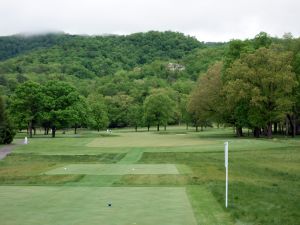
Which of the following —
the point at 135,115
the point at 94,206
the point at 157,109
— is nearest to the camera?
the point at 94,206

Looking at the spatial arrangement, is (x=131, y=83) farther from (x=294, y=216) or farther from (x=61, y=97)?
(x=294, y=216)

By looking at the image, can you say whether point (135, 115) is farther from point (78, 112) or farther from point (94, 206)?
point (94, 206)

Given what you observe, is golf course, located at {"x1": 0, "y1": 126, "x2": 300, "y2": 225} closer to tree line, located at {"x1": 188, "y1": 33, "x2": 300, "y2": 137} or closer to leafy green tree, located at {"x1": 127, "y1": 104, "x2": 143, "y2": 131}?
tree line, located at {"x1": 188, "y1": 33, "x2": 300, "y2": 137}

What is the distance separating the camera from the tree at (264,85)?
227 ft

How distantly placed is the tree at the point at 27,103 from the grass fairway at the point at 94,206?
2479 inches

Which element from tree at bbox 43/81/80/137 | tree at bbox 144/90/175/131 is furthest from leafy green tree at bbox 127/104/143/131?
tree at bbox 43/81/80/137

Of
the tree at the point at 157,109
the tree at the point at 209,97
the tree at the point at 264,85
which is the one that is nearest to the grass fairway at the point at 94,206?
the tree at the point at 264,85

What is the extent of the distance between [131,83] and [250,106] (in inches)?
4340

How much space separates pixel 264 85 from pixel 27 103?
142 feet

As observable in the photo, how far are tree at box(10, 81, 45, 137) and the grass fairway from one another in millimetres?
62971

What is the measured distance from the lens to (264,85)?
7100 centimetres

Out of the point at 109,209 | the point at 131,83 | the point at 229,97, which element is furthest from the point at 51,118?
the point at 131,83

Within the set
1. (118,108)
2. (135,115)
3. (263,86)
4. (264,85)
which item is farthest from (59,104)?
(118,108)

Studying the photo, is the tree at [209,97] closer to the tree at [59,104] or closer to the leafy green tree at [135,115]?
the tree at [59,104]
